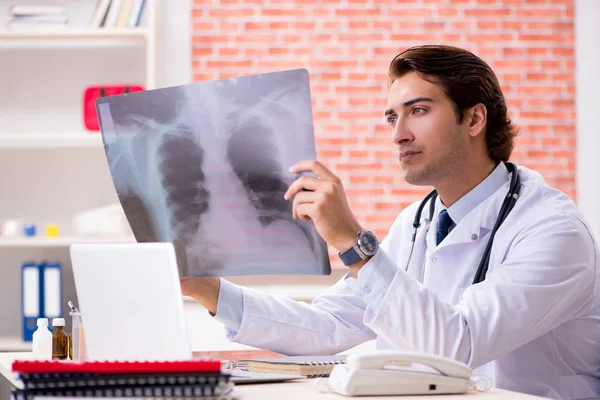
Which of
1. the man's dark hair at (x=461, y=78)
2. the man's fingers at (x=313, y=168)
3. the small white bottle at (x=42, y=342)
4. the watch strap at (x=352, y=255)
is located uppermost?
the man's dark hair at (x=461, y=78)

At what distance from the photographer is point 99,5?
12.3 ft

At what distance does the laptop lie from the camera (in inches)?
47.4

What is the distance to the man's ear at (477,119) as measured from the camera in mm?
1938

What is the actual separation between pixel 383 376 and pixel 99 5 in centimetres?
302

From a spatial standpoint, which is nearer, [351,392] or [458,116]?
[351,392]

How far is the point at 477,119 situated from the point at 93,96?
235 centimetres

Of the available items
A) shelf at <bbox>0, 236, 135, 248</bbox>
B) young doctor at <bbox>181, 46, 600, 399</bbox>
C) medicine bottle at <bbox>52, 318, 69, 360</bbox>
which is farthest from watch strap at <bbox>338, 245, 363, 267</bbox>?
shelf at <bbox>0, 236, 135, 248</bbox>

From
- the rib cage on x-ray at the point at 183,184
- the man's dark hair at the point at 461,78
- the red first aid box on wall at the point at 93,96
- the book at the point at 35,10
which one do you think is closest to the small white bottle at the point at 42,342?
the rib cage on x-ray at the point at 183,184

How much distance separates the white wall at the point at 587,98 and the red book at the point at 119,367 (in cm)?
331

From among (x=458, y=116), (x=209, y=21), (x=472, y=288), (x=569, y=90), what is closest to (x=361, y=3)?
(x=209, y=21)

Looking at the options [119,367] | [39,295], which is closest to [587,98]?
[39,295]

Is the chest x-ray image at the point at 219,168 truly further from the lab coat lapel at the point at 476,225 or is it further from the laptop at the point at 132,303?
the lab coat lapel at the point at 476,225

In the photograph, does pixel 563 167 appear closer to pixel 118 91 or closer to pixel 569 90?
pixel 569 90

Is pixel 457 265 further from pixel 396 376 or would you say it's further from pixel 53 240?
pixel 53 240
